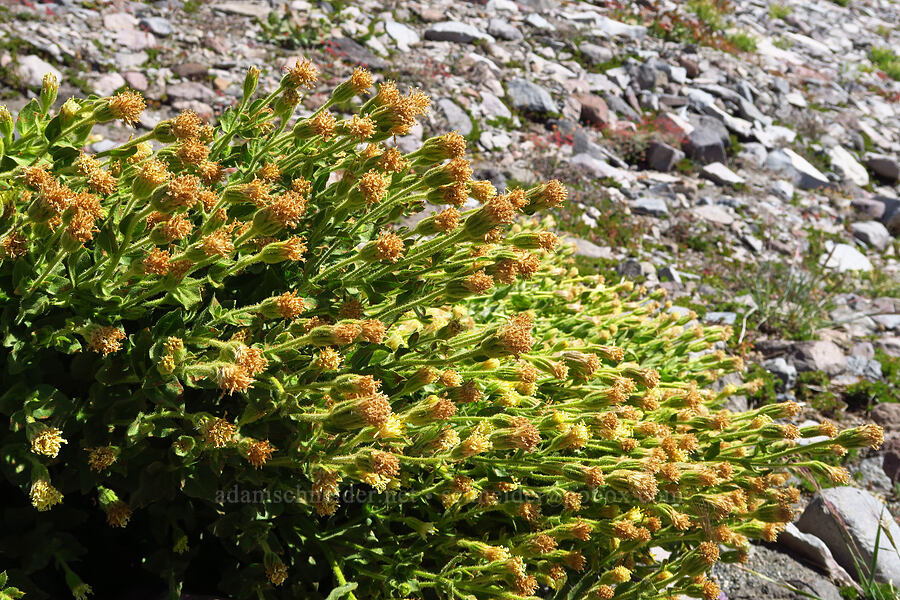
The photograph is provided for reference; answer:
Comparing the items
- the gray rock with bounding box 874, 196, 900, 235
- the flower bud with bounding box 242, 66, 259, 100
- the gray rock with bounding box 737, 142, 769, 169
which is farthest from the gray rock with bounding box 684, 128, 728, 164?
the flower bud with bounding box 242, 66, 259, 100

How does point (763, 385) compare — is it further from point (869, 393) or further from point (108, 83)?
point (108, 83)

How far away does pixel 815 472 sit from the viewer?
244 centimetres

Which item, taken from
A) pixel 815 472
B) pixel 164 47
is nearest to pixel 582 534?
pixel 815 472

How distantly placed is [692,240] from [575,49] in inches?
161

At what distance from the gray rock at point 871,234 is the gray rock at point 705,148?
1.56 metres

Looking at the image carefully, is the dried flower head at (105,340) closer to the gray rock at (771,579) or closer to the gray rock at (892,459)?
the gray rock at (771,579)

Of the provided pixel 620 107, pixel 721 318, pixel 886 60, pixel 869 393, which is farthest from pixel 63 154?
pixel 886 60

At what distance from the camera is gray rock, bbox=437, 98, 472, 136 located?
22.2 feet

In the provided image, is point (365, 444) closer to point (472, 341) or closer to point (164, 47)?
point (472, 341)

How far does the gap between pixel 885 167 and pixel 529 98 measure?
16.6 ft

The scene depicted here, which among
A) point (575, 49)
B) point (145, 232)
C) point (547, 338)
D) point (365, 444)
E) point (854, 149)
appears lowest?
point (854, 149)

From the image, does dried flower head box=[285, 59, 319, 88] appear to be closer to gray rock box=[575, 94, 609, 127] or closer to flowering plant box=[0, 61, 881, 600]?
flowering plant box=[0, 61, 881, 600]

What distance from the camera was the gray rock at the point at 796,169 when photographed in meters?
8.64

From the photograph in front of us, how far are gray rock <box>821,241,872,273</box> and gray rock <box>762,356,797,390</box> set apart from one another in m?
2.45
